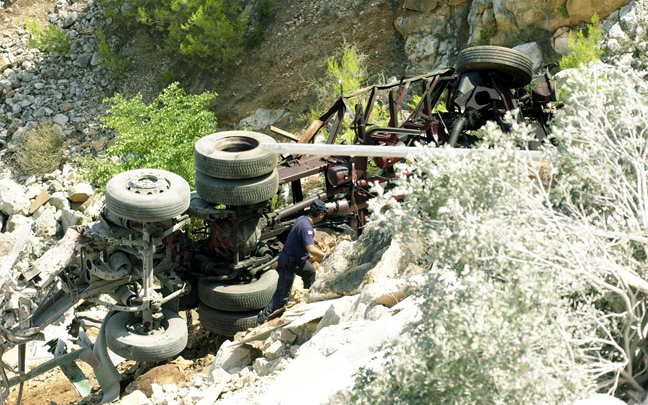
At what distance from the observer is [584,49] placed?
485 inches

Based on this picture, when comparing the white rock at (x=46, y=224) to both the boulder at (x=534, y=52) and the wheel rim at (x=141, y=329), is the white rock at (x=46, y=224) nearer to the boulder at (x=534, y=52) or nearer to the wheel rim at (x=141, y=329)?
the wheel rim at (x=141, y=329)

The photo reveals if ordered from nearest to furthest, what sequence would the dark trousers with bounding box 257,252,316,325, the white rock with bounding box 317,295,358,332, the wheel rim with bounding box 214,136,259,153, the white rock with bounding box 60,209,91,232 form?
1. the white rock with bounding box 317,295,358,332
2. the dark trousers with bounding box 257,252,316,325
3. the wheel rim with bounding box 214,136,259,153
4. the white rock with bounding box 60,209,91,232

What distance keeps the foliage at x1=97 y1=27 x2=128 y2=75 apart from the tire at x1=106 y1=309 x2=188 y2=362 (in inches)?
490

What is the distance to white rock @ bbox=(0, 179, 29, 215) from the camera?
15539mm

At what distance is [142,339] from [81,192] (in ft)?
26.3

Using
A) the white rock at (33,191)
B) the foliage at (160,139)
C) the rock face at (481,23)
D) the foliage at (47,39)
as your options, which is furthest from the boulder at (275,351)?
the foliage at (47,39)

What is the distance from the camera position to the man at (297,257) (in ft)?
27.2

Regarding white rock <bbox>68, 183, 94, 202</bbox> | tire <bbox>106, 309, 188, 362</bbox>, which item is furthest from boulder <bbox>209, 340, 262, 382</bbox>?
white rock <bbox>68, 183, 94, 202</bbox>

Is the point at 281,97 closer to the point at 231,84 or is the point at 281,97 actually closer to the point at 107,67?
the point at 231,84

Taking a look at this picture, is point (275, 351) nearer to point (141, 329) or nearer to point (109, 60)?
point (141, 329)

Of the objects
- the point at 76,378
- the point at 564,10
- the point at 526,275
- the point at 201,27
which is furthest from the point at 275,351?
the point at 201,27

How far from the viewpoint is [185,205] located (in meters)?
8.00

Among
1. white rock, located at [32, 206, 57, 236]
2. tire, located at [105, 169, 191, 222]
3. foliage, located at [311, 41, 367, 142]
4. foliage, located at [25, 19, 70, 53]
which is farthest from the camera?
foliage, located at [25, 19, 70, 53]

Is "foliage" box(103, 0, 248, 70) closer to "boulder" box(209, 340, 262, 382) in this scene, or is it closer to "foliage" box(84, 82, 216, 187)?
"foliage" box(84, 82, 216, 187)
